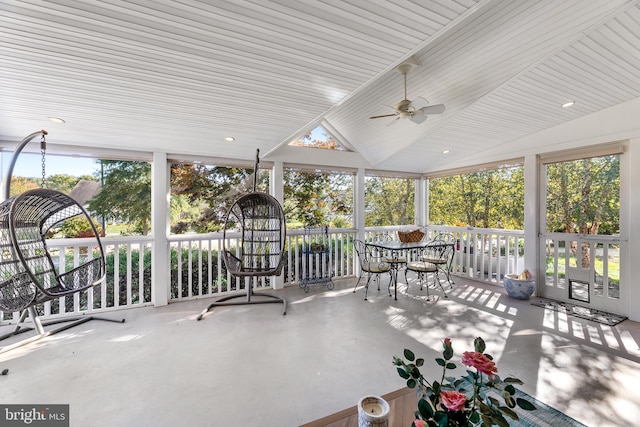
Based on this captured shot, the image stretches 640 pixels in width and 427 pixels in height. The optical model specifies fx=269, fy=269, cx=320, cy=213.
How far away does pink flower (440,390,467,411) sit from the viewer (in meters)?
0.73

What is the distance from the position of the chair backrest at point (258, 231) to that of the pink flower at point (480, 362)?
10.5 ft

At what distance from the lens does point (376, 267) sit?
429 centimetres

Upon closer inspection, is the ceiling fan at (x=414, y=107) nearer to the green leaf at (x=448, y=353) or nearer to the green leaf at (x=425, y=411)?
the green leaf at (x=448, y=353)

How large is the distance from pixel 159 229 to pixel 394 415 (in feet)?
12.6

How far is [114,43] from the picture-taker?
1938 millimetres

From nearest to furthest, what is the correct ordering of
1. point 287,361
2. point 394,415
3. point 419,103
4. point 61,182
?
point 394,415, point 287,361, point 419,103, point 61,182

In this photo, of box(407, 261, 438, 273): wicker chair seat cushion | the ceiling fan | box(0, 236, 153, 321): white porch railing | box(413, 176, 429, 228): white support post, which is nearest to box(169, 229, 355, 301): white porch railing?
box(0, 236, 153, 321): white porch railing

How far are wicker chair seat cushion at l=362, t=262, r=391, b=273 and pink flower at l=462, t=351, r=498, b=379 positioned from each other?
336 cm

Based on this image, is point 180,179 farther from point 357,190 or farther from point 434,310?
point 434,310

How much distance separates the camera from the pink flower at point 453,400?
28.9 inches

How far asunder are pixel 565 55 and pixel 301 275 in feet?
14.7

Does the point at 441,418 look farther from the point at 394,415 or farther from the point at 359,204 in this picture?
the point at 359,204

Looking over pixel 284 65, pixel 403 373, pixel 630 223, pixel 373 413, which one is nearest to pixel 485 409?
pixel 403 373

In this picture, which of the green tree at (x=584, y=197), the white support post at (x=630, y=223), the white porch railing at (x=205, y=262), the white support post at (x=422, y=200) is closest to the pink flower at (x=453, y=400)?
the white porch railing at (x=205, y=262)
